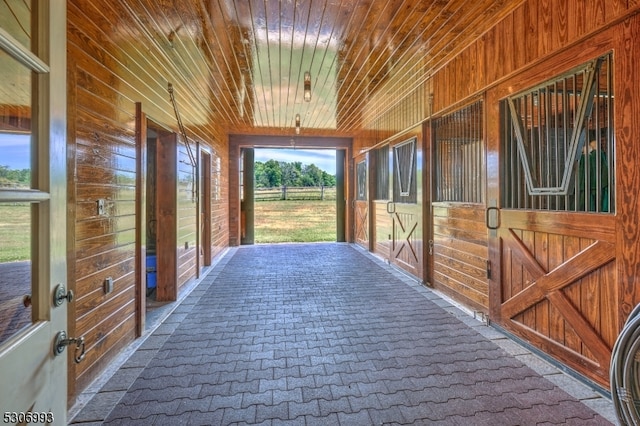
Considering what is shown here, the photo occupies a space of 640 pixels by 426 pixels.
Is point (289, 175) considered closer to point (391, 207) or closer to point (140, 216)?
point (391, 207)

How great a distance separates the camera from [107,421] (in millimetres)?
1668

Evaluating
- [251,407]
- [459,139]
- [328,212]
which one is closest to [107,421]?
[251,407]

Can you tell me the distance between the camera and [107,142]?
2.22 metres

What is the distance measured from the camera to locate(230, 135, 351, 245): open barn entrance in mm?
7842

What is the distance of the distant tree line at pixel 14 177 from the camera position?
30.9 inches

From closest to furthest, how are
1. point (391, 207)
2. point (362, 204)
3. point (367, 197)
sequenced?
point (391, 207) < point (367, 197) < point (362, 204)

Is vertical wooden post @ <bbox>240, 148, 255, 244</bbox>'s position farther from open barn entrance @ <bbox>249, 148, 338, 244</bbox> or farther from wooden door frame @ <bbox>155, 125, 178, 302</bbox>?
wooden door frame @ <bbox>155, 125, 178, 302</bbox>

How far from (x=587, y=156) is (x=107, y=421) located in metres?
3.19

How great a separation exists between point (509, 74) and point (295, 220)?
35.2 feet

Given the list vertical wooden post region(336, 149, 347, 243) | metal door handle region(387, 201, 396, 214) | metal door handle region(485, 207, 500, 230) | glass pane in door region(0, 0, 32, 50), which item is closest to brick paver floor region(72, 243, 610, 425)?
metal door handle region(485, 207, 500, 230)

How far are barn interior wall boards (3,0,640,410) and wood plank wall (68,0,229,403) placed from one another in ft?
0.04

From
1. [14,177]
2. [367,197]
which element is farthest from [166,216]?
[367,197]

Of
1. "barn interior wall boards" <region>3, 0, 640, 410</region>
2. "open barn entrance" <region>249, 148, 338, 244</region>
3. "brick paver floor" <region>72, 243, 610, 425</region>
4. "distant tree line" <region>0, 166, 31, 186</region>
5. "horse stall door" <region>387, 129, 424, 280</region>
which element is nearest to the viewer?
"distant tree line" <region>0, 166, 31, 186</region>

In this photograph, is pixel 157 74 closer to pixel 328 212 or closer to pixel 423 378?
pixel 423 378
